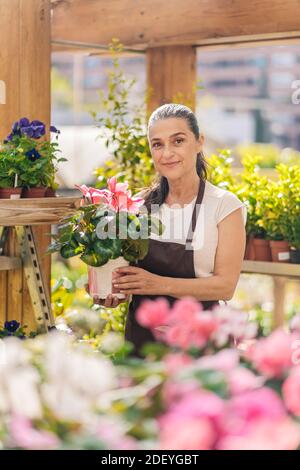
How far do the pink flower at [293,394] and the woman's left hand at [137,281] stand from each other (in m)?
1.45

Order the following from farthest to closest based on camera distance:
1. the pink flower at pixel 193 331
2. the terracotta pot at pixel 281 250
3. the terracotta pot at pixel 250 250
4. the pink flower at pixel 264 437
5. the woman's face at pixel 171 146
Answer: the terracotta pot at pixel 250 250 < the terracotta pot at pixel 281 250 < the woman's face at pixel 171 146 < the pink flower at pixel 193 331 < the pink flower at pixel 264 437

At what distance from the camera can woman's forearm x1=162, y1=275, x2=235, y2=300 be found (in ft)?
8.99

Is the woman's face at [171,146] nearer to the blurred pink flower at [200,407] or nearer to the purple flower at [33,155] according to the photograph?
the purple flower at [33,155]

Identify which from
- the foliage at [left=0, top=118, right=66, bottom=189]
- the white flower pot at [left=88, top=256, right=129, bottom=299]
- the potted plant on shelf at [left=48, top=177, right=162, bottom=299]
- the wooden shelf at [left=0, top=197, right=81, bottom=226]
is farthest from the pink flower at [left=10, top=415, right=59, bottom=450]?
the foliage at [left=0, top=118, right=66, bottom=189]

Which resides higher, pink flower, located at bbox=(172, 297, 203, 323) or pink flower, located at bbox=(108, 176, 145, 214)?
pink flower, located at bbox=(108, 176, 145, 214)

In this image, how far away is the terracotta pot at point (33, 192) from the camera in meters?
3.41

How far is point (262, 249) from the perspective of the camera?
173 inches

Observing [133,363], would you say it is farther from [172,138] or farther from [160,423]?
[172,138]

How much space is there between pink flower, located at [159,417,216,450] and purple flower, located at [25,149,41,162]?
2.34 metres

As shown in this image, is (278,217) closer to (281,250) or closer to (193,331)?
(281,250)

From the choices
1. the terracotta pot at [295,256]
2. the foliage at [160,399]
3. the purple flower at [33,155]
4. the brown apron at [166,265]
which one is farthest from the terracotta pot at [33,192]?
the foliage at [160,399]

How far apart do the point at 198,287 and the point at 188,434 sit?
5.40 feet

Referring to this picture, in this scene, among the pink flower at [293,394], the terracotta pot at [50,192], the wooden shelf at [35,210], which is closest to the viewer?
the pink flower at [293,394]

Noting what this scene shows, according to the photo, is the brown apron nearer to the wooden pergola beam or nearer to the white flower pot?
the white flower pot
